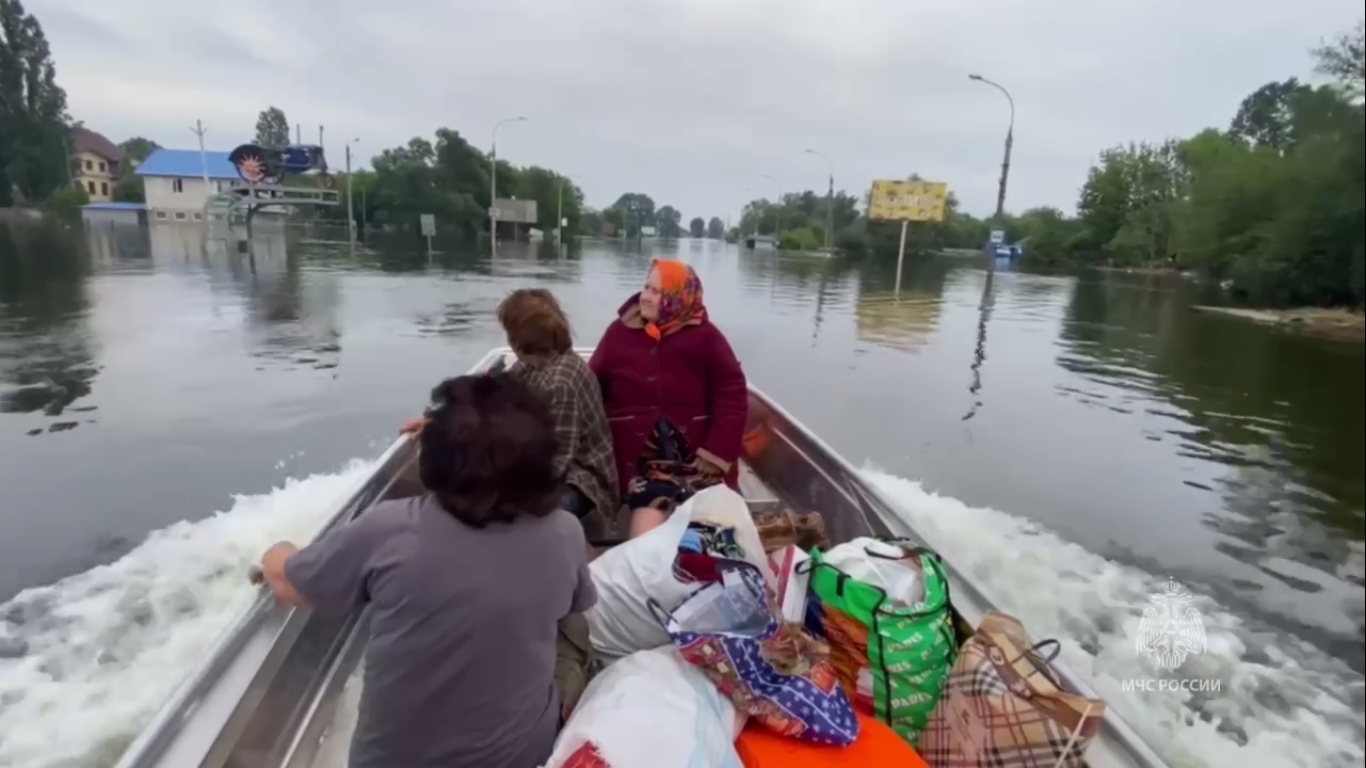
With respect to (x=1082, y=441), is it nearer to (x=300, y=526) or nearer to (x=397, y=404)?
(x=300, y=526)

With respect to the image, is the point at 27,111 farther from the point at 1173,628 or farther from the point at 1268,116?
the point at 1173,628

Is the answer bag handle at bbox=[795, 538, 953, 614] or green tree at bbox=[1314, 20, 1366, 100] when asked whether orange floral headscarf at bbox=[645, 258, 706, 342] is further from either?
green tree at bbox=[1314, 20, 1366, 100]

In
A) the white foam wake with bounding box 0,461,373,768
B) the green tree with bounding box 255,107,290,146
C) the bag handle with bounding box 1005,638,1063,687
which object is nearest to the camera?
the bag handle with bounding box 1005,638,1063,687

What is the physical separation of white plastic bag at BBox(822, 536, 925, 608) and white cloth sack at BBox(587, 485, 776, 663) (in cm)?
20

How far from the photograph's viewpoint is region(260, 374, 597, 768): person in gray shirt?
3.92 feet

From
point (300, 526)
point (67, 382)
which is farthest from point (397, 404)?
point (300, 526)

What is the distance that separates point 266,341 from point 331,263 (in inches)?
A: 260

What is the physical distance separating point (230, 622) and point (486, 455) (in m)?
0.91

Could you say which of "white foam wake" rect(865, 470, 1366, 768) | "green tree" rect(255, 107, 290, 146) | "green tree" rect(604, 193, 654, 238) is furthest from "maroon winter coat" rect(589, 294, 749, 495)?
"green tree" rect(604, 193, 654, 238)

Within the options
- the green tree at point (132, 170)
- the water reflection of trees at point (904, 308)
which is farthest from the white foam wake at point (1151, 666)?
the green tree at point (132, 170)

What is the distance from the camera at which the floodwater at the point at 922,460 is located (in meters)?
1.14

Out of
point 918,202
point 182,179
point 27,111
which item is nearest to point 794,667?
point 27,111

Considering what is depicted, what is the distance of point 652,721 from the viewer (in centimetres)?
133

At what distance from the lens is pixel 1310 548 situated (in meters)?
0.95
